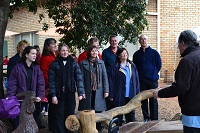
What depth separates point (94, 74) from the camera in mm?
6887

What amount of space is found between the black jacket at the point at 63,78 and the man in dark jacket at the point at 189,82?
8.73ft

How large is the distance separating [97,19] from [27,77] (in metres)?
2.20

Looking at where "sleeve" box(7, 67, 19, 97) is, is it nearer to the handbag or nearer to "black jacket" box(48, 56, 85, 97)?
the handbag

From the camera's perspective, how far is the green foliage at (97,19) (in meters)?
7.91

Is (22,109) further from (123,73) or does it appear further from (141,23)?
(141,23)

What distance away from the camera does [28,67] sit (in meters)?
6.45

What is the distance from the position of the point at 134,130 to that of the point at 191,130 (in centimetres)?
211

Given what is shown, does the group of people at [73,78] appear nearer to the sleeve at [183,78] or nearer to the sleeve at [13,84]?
the sleeve at [13,84]

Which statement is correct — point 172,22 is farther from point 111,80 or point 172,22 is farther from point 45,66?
point 45,66

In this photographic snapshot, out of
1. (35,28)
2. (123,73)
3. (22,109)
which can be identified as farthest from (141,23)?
(35,28)

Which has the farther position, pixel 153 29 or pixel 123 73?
pixel 153 29

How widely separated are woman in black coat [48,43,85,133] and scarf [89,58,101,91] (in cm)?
30

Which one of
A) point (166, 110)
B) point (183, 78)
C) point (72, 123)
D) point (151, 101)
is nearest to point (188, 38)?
point (183, 78)

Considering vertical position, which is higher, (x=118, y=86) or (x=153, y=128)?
(x=118, y=86)
